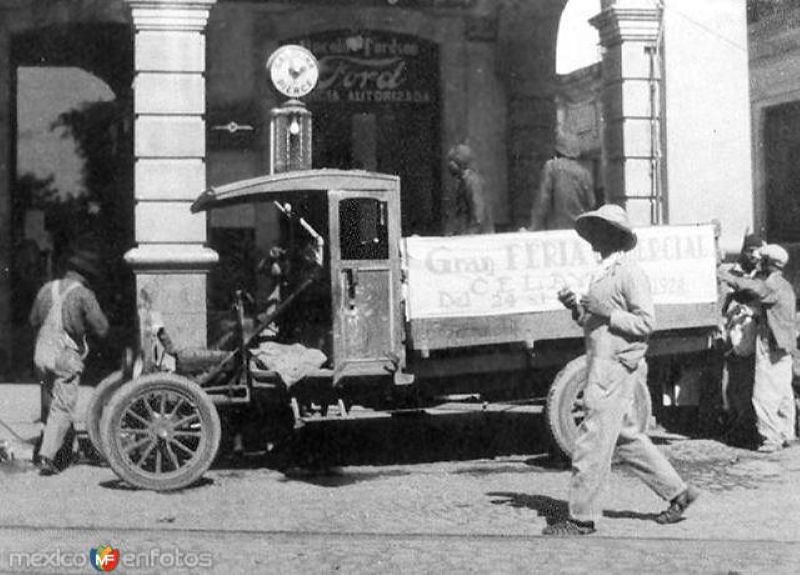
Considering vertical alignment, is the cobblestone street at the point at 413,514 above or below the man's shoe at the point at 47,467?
below

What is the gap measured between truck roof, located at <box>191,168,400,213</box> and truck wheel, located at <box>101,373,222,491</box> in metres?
1.34

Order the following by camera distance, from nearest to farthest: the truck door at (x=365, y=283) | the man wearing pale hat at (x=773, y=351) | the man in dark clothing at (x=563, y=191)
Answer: the truck door at (x=365, y=283)
the man wearing pale hat at (x=773, y=351)
the man in dark clothing at (x=563, y=191)

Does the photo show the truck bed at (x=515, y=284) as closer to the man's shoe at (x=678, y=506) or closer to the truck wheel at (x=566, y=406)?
the truck wheel at (x=566, y=406)

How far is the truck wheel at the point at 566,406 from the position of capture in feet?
31.0

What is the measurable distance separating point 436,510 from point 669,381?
123 inches

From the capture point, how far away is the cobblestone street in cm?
670

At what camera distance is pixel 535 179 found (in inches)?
705

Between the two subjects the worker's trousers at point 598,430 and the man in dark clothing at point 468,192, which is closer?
the worker's trousers at point 598,430

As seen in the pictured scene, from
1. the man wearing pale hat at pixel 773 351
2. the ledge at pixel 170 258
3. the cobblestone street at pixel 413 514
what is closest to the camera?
the cobblestone street at pixel 413 514

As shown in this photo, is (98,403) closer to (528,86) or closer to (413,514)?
(413,514)

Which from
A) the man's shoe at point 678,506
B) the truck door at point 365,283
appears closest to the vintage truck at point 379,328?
the truck door at point 365,283

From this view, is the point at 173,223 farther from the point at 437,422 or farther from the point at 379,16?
the point at 379,16

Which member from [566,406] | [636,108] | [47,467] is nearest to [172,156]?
[47,467]

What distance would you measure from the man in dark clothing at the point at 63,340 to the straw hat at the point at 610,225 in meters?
4.01
